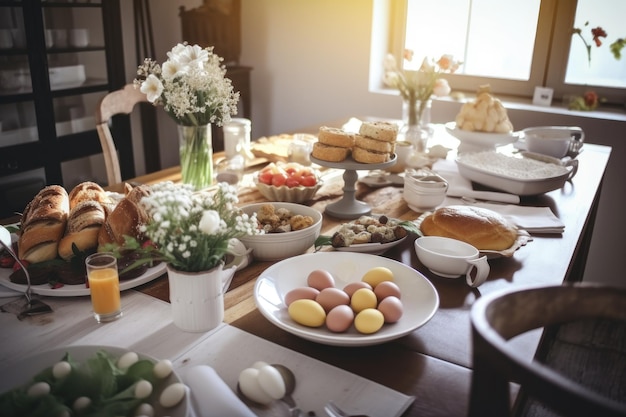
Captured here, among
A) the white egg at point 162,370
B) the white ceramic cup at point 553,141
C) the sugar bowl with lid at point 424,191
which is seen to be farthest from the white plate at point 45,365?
the white ceramic cup at point 553,141

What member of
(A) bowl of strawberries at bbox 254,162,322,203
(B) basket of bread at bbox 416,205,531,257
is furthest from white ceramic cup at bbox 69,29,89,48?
(B) basket of bread at bbox 416,205,531,257

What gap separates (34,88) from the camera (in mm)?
2928

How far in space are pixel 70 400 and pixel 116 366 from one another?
0.26 feet

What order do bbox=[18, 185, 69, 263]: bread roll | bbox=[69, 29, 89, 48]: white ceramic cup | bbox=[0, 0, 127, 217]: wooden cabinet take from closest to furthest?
bbox=[18, 185, 69, 263]: bread roll
bbox=[0, 0, 127, 217]: wooden cabinet
bbox=[69, 29, 89, 48]: white ceramic cup

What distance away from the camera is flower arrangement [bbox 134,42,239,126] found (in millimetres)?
1476

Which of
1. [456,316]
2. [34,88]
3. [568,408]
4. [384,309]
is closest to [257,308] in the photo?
[384,309]

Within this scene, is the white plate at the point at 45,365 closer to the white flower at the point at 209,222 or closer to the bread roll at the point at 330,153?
the white flower at the point at 209,222

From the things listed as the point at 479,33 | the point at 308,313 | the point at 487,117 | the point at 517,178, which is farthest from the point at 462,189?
the point at 479,33

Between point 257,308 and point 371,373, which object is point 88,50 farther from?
point 371,373

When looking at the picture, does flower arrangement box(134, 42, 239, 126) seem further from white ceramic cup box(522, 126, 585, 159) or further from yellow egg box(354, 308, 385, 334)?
white ceramic cup box(522, 126, 585, 159)

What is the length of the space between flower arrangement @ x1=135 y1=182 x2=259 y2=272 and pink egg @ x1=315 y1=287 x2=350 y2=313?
0.58 feet

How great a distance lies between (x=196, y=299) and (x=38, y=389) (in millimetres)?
304

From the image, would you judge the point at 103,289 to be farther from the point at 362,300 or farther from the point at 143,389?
the point at 362,300

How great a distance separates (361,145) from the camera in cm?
148
